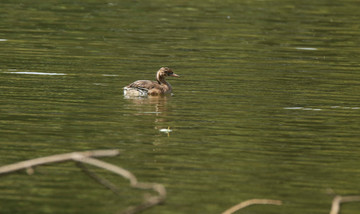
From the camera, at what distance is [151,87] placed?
63.7 ft

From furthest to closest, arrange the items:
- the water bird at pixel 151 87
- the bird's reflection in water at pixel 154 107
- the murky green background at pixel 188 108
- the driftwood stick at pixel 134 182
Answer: the water bird at pixel 151 87
the bird's reflection in water at pixel 154 107
the murky green background at pixel 188 108
the driftwood stick at pixel 134 182

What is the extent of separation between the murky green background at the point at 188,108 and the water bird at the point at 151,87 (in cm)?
25

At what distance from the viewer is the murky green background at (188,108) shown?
11422 millimetres

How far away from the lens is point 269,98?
60.7ft

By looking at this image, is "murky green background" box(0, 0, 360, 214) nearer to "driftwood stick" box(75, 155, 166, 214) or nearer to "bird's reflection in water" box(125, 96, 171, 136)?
"bird's reflection in water" box(125, 96, 171, 136)

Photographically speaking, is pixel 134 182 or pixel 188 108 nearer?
pixel 134 182

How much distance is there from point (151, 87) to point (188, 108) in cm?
218

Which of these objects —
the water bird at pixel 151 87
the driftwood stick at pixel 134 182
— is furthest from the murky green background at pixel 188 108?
the driftwood stick at pixel 134 182

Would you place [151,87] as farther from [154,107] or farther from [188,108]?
[188,108]

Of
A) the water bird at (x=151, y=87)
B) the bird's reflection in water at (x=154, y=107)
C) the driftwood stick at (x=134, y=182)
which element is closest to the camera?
the driftwood stick at (x=134, y=182)

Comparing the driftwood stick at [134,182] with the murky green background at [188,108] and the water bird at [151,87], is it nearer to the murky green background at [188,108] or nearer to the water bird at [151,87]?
the murky green background at [188,108]

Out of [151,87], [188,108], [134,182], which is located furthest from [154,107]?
[134,182]

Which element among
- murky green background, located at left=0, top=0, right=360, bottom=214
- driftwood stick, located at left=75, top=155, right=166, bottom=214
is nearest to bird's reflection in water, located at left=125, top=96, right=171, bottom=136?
murky green background, located at left=0, top=0, right=360, bottom=214

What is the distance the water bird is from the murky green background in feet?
0.82
